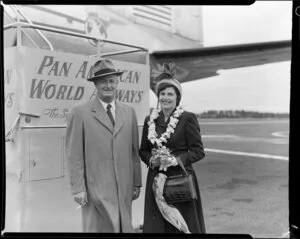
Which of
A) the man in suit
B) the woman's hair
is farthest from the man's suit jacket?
the woman's hair

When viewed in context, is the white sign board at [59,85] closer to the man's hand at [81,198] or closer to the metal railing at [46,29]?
the metal railing at [46,29]

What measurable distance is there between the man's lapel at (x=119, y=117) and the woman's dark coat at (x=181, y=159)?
0.14 m

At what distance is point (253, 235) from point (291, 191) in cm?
36

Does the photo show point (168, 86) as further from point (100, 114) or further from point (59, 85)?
point (59, 85)

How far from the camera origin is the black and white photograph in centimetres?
202

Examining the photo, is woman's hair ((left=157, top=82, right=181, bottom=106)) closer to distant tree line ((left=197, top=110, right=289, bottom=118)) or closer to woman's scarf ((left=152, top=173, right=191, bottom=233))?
distant tree line ((left=197, top=110, right=289, bottom=118))

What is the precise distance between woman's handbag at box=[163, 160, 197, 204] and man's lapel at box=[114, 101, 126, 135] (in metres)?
0.41

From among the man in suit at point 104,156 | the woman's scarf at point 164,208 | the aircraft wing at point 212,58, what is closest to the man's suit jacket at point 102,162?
the man in suit at point 104,156

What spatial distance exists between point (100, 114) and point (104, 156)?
247 millimetres

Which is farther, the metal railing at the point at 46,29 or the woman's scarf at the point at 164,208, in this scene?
the woman's scarf at the point at 164,208

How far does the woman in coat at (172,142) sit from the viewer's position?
2066 millimetres

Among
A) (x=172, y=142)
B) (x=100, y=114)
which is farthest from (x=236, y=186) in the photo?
(x=100, y=114)
